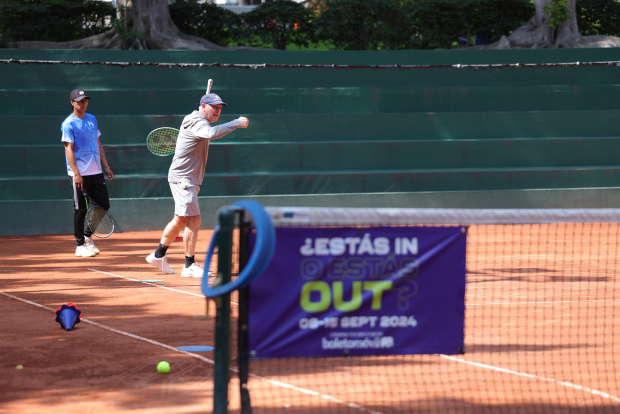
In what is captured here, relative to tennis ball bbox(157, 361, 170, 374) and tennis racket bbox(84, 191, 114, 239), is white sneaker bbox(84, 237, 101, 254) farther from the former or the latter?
tennis ball bbox(157, 361, 170, 374)

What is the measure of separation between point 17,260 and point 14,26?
11.9 metres

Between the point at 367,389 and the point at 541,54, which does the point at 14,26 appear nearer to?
the point at 541,54

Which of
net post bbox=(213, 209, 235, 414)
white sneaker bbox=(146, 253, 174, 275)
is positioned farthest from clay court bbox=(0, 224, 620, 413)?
net post bbox=(213, 209, 235, 414)

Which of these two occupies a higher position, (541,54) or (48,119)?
(541,54)

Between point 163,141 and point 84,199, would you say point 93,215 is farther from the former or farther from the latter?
point 163,141

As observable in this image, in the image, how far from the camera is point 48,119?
49.0 feet

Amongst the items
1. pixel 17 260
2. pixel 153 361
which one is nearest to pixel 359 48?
pixel 17 260

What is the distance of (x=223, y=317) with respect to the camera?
133 inches

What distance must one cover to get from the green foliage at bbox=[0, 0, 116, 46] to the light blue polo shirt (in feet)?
34.6

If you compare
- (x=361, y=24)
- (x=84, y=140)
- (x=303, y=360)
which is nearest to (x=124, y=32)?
(x=361, y=24)

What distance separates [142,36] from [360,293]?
17.5 metres

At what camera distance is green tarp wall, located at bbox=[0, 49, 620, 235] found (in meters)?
14.7

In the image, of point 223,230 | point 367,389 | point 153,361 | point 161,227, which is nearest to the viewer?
point 223,230

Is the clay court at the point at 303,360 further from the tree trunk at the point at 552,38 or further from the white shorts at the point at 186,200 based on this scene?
the tree trunk at the point at 552,38
